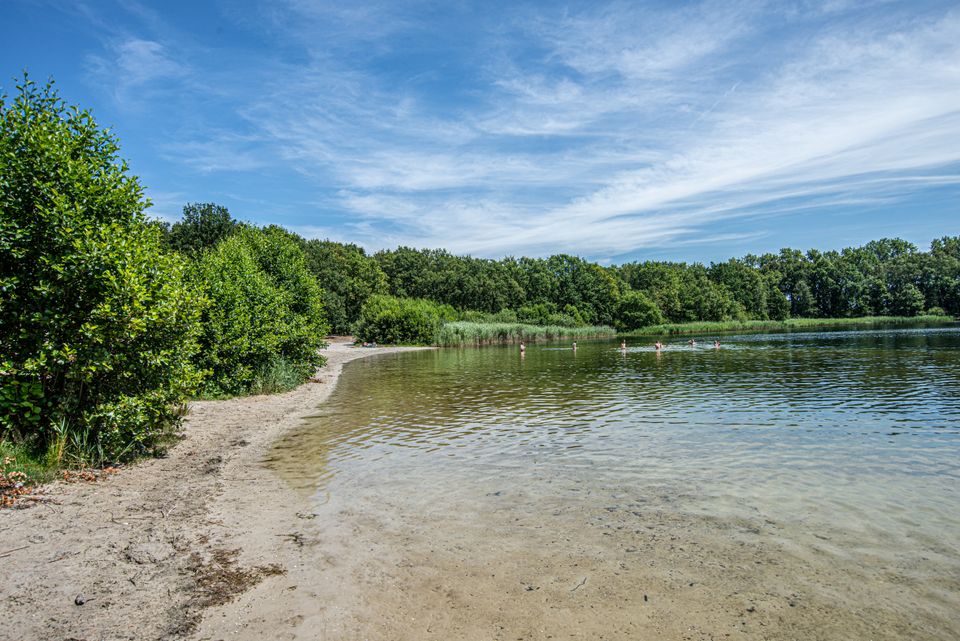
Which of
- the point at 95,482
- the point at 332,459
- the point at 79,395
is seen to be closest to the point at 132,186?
the point at 79,395

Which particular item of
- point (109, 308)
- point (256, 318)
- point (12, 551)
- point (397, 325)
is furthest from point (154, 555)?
point (397, 325)

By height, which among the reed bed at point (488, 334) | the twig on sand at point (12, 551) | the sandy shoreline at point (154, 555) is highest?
the reed bed at point (488, 334)

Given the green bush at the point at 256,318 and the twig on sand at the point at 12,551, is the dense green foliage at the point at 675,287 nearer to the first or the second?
the green bush at the point at 256,318

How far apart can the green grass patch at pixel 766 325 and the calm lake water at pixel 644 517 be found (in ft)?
276

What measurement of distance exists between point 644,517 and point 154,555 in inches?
286

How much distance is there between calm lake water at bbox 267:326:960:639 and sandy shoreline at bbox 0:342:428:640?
794mm

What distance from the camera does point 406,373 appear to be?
34.1 metres

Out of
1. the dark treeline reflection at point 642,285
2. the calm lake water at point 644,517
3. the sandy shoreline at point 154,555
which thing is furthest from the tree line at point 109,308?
the dark treeline reflection at point 642,285

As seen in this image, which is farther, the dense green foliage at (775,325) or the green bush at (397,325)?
the dense green foliage at (775,325)

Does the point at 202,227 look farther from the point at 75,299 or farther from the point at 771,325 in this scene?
the point at 771,325

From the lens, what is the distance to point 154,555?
7098 millimetres

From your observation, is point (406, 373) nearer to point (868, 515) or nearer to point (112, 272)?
point (112, 272)

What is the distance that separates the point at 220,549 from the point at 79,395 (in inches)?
228

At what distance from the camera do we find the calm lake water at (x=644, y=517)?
18.5 ft
